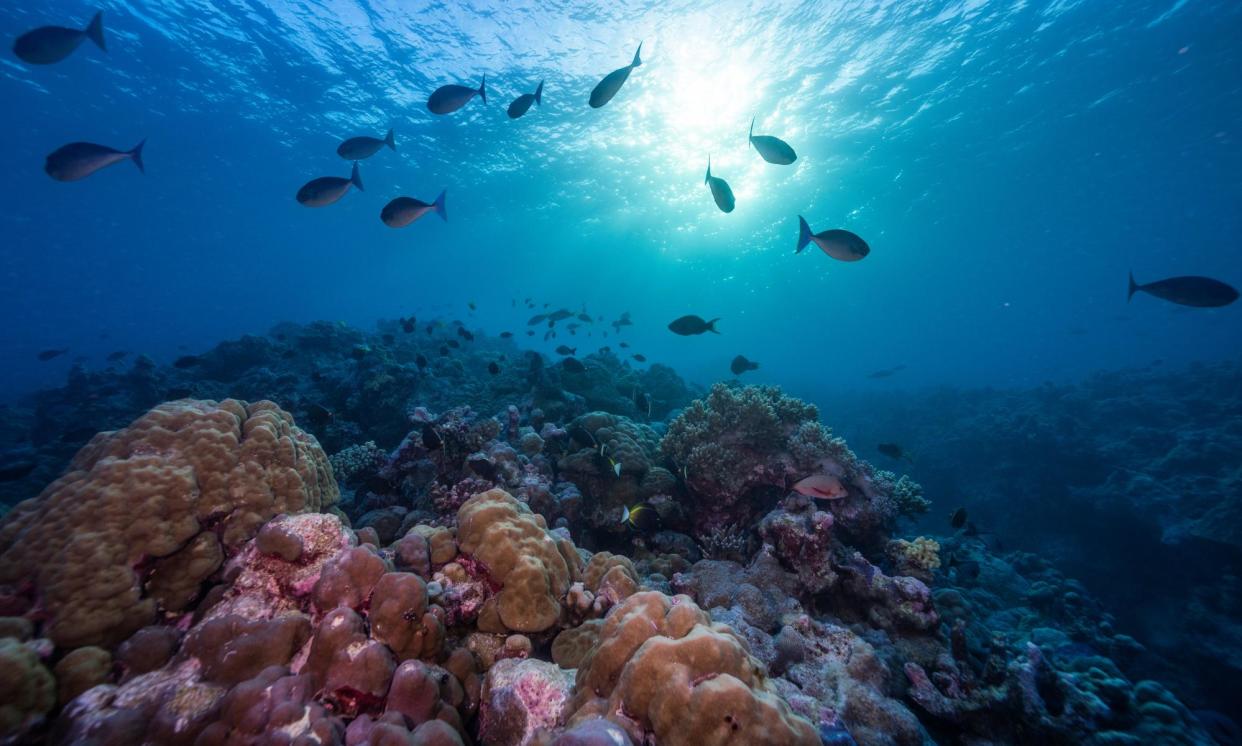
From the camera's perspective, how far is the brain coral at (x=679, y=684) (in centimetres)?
192

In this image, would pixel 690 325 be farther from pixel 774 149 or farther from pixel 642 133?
pixel 642 133

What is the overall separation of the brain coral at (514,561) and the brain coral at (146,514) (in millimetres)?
1635

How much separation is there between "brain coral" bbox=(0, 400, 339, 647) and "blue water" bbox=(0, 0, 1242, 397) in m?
18.0

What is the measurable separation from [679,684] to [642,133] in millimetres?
25742

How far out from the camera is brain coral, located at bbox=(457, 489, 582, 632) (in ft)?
10.5

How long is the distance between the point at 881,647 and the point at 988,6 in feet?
74.6

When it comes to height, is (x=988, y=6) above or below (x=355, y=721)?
above

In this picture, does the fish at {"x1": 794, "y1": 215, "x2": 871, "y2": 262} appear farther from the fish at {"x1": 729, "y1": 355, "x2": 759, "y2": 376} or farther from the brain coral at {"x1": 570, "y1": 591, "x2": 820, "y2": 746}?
the brain coral at {"x1": 570, "y1": 591, "x2": 820, "y2": 746}

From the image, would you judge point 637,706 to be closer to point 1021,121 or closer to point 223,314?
point 1021,121

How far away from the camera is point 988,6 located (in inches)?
624

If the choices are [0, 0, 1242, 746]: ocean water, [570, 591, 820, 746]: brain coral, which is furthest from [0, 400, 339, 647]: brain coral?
[570, 591, 820, 746]: brain coral

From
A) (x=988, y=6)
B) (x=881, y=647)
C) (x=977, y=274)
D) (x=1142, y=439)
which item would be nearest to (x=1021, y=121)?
(x=988, y=6)

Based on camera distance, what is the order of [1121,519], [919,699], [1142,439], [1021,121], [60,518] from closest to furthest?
[60,518] < [919,699] < [1121,519] < [1142,439] < [1021,121]

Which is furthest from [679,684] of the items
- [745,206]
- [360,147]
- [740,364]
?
[745,206]
